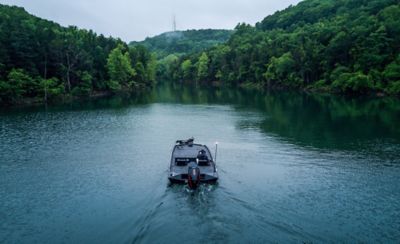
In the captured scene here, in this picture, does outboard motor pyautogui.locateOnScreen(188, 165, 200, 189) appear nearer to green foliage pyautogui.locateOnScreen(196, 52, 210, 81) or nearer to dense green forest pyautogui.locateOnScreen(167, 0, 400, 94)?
dense green forest pyautogui.locateOnScreen(167, 0, 400, 94)

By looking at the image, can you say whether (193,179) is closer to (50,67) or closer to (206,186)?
(206,186)

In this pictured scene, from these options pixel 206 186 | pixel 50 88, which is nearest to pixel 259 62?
pixel 50 88

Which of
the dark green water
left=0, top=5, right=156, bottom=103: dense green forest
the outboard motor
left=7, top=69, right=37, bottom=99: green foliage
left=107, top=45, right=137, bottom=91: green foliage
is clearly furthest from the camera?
left=107, top=45, right=137, bottom=91: green foliage

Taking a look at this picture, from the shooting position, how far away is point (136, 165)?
38.5 metres

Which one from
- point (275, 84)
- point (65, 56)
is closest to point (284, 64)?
point (275, 84)

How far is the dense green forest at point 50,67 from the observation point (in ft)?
277

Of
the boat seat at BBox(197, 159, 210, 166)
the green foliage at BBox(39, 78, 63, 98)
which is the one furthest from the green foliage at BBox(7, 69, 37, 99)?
the boat seat at BBox(197, 159, 210, 166)

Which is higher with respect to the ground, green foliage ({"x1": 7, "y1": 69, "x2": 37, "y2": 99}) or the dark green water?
green foliage ({"x1": 7, "y1": 69, "x2": 37, "y2": 99})

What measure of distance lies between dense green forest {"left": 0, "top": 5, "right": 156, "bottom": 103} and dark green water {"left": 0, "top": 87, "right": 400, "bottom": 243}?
26430 mm

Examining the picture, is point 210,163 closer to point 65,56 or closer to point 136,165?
point 136,165

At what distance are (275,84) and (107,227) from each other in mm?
130491

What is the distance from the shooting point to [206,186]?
30344mm

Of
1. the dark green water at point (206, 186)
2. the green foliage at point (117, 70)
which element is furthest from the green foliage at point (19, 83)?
the green foliage at point (117, 70)

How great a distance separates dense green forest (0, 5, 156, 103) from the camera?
84312 mm
